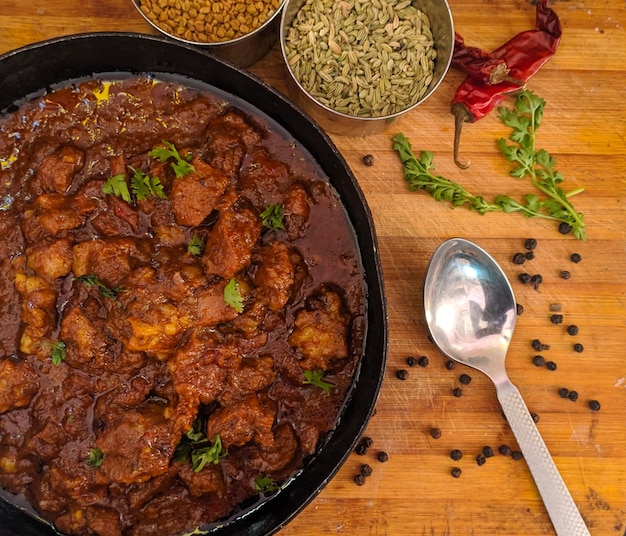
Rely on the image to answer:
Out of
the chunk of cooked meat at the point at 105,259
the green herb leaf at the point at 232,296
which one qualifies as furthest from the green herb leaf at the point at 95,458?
the green herb leaf at the point at 232,296

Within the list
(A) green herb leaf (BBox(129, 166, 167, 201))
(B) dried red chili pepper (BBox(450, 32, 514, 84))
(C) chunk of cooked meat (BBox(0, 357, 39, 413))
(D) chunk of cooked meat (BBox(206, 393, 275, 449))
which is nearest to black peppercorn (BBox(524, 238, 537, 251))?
(B) dried red chili pepper (BBox(450, 32, 514, 84))

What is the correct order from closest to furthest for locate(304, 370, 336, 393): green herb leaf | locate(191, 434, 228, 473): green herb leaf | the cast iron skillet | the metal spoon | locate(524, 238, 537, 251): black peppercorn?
the cast iron skillet → locate(191, 434, 228, 473): green herb leaf → locate(304, 370, 336, 393): green herb leaf → the metal spoon → locate(524, 238, 537, 251): black peppercorn

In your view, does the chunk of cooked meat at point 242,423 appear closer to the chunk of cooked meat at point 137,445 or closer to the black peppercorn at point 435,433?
the chunk of cooked meat at point 137,445

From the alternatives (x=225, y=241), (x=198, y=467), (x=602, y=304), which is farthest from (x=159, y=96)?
(x=602, y=304)

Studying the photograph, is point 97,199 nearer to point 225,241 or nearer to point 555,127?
point 225,241

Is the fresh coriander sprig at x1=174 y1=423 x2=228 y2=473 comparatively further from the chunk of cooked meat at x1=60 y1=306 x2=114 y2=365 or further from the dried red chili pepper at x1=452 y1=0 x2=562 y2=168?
the dried red chili pepper at x1=452 y1=0 x2=562 y2=168

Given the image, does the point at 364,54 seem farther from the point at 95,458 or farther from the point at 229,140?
the point at 95,458
